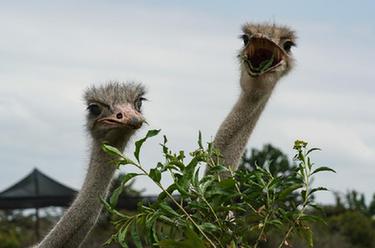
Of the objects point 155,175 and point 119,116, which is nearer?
point 155,175

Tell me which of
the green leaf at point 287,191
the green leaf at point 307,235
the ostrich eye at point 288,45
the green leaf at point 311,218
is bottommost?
the green leaf at point 307,235

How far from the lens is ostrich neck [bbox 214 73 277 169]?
664 centimetres

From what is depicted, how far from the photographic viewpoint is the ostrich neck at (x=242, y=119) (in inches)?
261

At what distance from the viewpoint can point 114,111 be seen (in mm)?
5844

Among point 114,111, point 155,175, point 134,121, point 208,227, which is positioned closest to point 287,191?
point 208,227

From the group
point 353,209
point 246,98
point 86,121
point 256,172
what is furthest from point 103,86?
point 353,209

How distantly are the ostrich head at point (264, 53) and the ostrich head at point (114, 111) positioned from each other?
786 millimetres

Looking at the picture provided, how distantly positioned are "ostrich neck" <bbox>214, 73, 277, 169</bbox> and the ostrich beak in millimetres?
933

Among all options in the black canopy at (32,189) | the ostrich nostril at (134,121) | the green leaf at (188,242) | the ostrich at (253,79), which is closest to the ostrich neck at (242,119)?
the ostrich at (253,79)

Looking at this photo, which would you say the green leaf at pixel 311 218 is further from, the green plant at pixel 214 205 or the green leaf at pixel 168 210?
the green leaf at pixel 168 210

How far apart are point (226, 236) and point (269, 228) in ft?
0.78

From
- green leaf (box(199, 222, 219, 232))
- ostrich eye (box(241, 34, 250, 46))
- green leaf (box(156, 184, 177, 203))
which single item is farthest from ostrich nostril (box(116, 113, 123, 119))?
green leaf (box(199, 222, 219, 232))

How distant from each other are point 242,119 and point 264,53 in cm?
40

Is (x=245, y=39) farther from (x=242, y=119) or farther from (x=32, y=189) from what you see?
(x=32, y=189)
